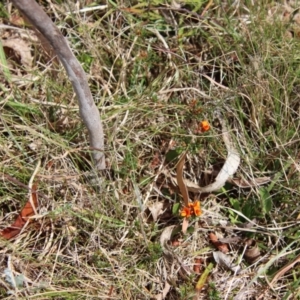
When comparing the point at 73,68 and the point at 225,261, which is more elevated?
the point at 73,68

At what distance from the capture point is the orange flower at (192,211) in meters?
2.12

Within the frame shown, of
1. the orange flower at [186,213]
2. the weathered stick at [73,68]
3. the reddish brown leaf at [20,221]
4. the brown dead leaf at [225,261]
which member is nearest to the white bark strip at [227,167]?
Answer: the orange flower at [186,213]

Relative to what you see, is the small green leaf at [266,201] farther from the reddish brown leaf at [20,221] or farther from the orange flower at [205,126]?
the reddish brown leaf at [20,221]

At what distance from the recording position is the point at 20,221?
216cm

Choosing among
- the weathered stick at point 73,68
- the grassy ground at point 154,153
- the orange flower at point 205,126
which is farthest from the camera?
the orange flower at point 205,126

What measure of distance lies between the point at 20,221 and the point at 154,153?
0.63 m

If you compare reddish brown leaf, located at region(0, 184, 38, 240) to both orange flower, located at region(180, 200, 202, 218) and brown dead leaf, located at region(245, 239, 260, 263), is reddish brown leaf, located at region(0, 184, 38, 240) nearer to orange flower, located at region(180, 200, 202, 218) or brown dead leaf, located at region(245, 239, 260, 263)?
orange flower, located at region(180, 200, 202, 218)

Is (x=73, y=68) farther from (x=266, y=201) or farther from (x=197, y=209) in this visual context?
(x=266, y=201)

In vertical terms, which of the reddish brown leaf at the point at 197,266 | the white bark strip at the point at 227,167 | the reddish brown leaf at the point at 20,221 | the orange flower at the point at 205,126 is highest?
the orange flower at the point at 205,126

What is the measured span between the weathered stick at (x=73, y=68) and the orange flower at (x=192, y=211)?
14.8 inches

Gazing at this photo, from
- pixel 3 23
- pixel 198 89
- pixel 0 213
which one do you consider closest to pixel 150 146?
pixel 198 89

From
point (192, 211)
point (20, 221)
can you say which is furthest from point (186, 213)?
point (20, 221)

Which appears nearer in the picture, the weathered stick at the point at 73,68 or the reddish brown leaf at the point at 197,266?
the weathered stick at the point at 73,68

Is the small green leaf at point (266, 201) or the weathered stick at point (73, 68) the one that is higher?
the weathered stick at point (73, 68)
